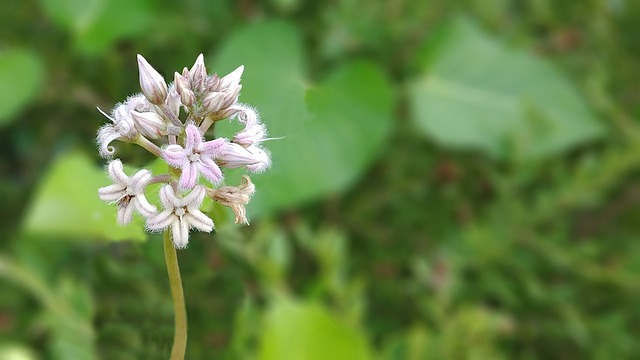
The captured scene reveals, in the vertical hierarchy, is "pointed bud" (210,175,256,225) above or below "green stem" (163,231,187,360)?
above

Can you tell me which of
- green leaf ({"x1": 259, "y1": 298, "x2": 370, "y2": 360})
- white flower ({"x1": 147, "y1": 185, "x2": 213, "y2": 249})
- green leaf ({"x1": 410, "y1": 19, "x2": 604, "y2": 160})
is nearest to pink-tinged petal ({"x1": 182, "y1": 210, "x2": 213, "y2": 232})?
white flower ({"x1": 147, "y1": 185, "x2": 213, "y2": 249})

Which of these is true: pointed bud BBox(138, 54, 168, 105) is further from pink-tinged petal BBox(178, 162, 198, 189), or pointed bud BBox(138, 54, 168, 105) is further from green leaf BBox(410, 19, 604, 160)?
green leaf BBox(410, 19, 604, 160)

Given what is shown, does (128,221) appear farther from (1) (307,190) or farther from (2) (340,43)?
(2) (340,43)

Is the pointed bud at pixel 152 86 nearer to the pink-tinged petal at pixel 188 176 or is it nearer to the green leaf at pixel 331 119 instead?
the pink-tinged petal at pixel 188 176

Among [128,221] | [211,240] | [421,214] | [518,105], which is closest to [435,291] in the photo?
[421,214]

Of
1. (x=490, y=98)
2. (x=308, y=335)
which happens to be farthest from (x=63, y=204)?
(x=490, y=98)

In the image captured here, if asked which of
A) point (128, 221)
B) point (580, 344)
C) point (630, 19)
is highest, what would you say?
point (630, 19)
